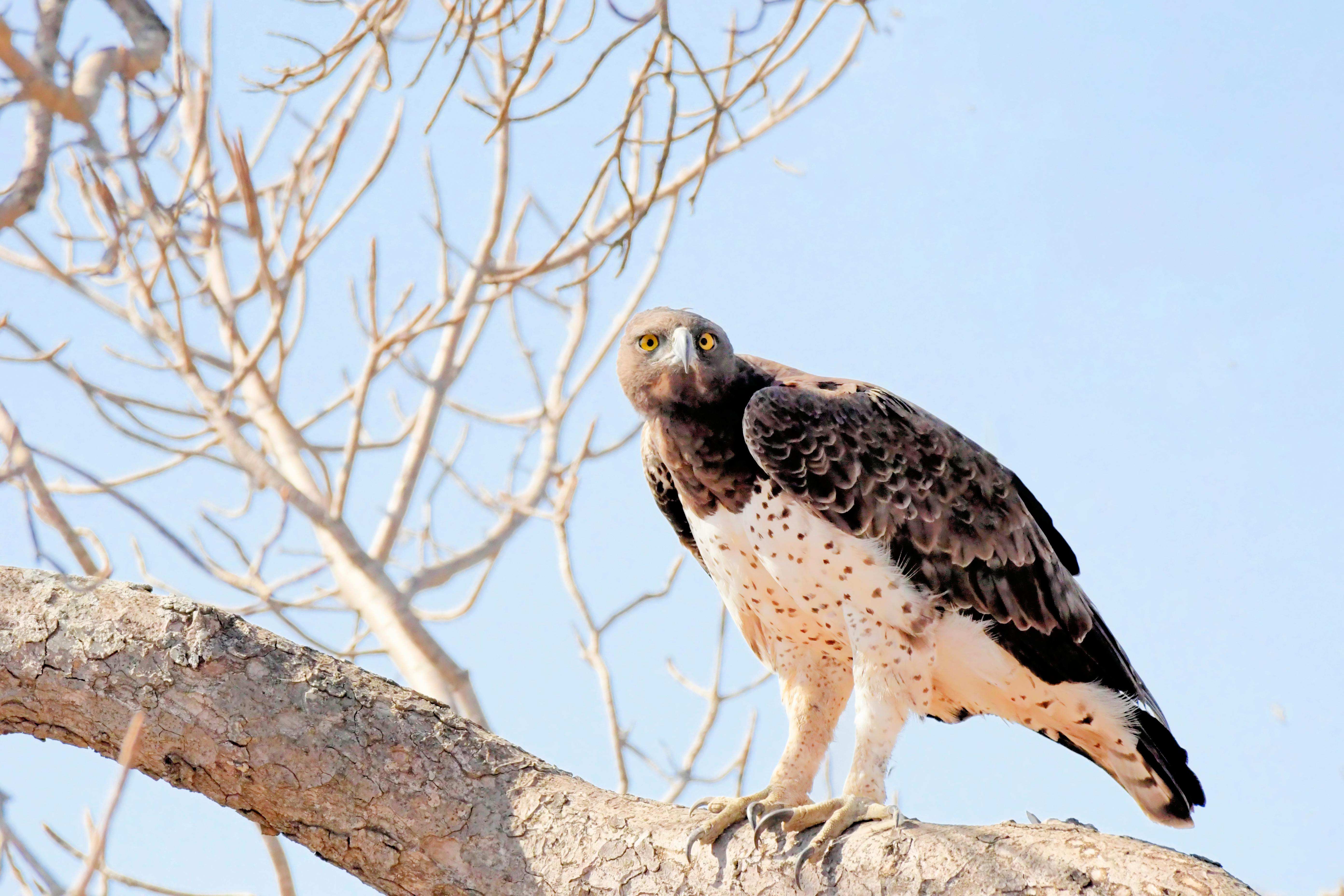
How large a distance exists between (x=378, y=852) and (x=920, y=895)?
1338mm

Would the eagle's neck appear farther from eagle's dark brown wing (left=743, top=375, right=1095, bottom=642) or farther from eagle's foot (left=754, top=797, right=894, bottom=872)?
eagle's foot (left=754, top=797, right=894, bottom=872)

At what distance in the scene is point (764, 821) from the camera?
3.36 meters

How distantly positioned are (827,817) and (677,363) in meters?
1.41

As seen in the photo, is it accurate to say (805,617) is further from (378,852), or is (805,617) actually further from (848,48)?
(848,48)

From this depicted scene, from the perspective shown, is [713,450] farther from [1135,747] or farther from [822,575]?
[1135,747]

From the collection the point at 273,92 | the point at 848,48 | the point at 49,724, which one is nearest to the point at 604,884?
the point at 49,724

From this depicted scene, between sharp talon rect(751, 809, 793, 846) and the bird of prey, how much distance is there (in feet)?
0.47

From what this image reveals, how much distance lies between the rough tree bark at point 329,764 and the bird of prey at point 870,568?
1.49 feet

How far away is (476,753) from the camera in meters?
3.27

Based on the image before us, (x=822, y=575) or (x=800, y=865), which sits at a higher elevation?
(x=822, y=575)

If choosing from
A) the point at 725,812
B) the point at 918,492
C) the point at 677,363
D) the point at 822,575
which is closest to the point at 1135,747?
the point at 918,492

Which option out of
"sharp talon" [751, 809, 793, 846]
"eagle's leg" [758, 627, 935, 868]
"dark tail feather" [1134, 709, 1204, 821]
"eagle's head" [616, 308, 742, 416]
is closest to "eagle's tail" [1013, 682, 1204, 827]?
"dark tail feather" [1134, 709, 1204, 821]

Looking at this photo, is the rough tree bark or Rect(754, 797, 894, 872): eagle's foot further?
Rect(754, 797, 894, 872): eagle's foot

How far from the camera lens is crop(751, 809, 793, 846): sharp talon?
3.32 metres
